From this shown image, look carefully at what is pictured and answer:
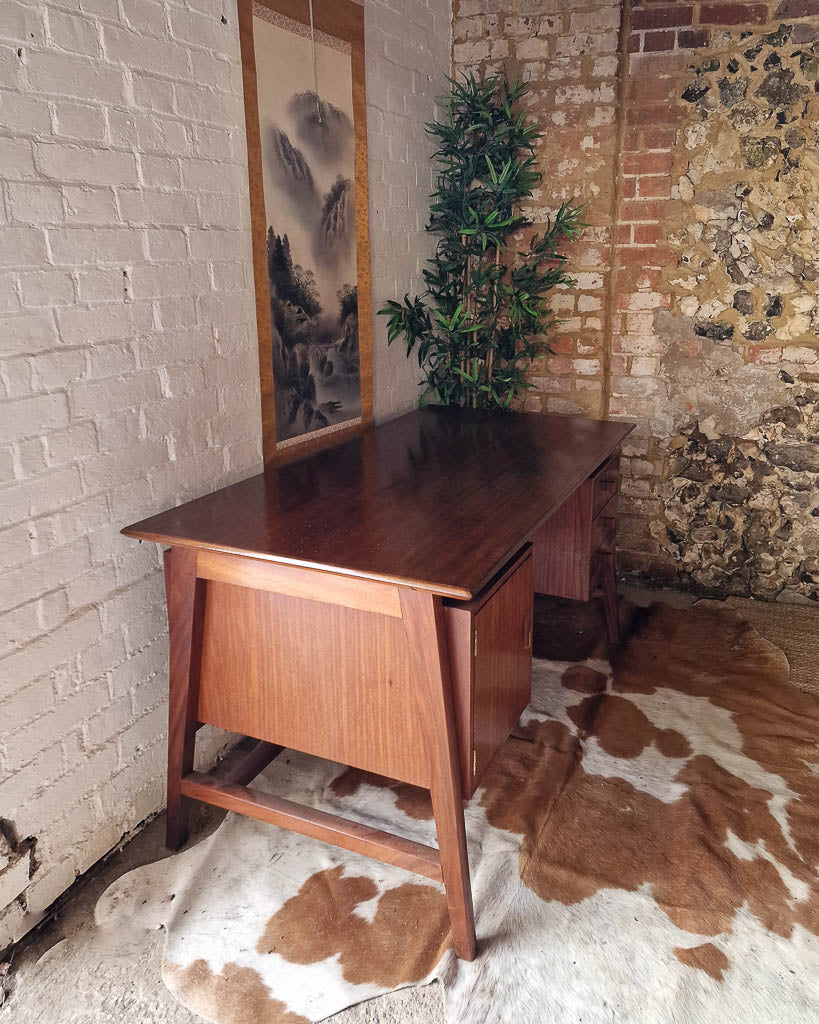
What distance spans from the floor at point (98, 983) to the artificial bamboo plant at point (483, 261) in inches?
82.4

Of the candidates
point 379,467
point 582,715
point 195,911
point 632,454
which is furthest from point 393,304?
point 195,911

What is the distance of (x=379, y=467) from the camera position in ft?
7.70

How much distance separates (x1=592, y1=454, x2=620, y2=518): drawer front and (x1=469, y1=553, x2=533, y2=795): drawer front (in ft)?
2.32

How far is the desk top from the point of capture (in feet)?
5.31

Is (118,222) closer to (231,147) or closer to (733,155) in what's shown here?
(231,147)

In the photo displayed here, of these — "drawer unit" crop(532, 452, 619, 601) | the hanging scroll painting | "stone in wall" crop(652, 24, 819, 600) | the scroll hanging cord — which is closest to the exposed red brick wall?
"stone in wall" crop(652, 24, 819, 600)

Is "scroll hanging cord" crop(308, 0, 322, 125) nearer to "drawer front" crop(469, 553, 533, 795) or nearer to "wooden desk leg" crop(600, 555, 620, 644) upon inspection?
"drawer front" crop(469, 553, 533, 795)

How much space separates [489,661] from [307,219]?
1.49 metres

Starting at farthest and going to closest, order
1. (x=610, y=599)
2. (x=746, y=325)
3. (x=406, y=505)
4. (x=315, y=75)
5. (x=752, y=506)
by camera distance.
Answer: (x=752, y=506) → (x=746, y=325) → (x=610, y=599) → (x=315, y=75) → (x=406, y=505)

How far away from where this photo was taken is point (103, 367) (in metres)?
1.79

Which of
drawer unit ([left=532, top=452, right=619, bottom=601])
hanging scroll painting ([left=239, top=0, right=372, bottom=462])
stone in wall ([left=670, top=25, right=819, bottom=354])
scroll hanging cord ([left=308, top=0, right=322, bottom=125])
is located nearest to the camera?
hanging scroll painting ([left=239, top=0, right=372, bottom=462])

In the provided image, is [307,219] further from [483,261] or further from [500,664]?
[500,664]

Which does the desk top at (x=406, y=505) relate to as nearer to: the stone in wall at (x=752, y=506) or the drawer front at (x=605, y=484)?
the drawer front at (x=605, y=484)

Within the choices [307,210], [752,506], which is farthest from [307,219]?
[752,506]
